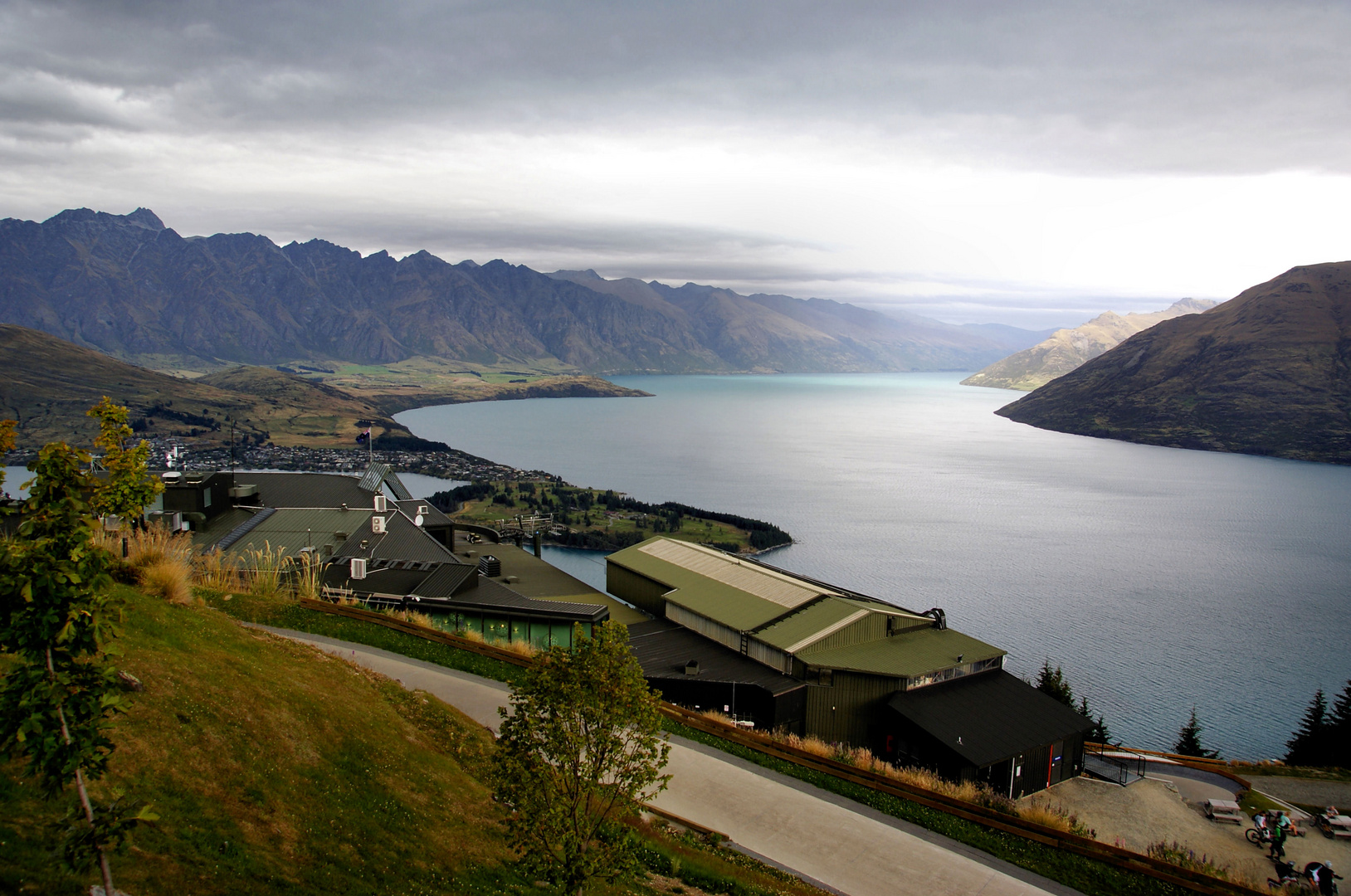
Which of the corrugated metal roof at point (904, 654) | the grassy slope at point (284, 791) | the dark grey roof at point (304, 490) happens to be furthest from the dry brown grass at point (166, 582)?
the corrugated metal roof at point (904, 654)

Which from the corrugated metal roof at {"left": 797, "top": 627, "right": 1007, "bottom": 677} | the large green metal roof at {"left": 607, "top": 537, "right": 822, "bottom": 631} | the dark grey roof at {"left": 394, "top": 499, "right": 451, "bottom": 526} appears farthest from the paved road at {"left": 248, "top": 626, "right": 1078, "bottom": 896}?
the dark grey roof at {"left": 394, "top": 499, "right": 451, "bottom": 526}

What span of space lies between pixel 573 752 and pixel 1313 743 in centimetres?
4122

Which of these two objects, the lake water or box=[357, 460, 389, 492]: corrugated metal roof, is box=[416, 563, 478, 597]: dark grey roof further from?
the lake water

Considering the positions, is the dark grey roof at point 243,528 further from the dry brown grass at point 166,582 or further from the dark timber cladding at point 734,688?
the dark timber cladding at point 734,688

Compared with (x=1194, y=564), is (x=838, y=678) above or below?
above

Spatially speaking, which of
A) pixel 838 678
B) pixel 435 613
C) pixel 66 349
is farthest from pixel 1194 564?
pixel 66 349

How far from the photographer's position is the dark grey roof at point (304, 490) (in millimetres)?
34000

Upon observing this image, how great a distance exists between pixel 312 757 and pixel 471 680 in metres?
7.99

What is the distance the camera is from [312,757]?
10250 millimetres

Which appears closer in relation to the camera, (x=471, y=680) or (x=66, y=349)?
(x=471, y=680)

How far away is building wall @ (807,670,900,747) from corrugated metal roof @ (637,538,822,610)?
4.84 metres

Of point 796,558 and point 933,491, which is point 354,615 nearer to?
point 796,558

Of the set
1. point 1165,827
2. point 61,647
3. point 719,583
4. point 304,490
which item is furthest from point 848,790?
point 304,490

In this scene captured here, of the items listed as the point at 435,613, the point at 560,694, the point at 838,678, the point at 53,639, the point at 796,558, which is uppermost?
the point at 53,639
